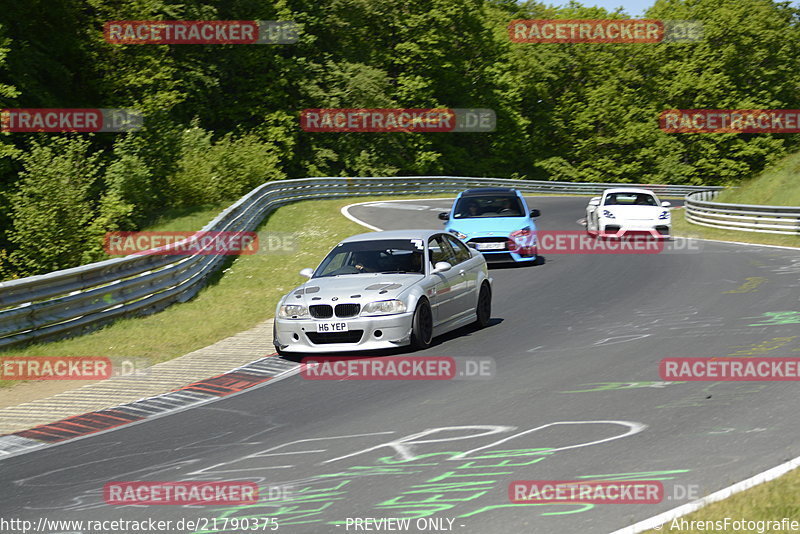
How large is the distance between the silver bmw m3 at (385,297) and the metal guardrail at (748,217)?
55.3 ft

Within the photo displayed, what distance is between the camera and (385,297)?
1169cm

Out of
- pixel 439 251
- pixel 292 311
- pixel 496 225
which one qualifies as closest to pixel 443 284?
pixel 439 251

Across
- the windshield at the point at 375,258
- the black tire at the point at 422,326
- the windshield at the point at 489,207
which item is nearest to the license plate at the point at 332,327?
the black tire at the point at 422,326

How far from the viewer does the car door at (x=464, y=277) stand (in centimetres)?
1309

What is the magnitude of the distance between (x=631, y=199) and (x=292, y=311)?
17.8 meters

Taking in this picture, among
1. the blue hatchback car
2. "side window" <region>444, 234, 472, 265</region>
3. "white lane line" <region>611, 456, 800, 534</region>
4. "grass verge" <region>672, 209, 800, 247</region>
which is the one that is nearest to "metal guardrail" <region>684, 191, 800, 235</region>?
"grass verge" <region>672, 209, 800, 247</region>

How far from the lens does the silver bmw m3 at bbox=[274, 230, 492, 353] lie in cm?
1160

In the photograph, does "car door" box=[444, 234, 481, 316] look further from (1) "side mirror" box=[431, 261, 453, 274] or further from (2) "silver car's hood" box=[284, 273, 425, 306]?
(2) "silver car's hood" box=[284, 273, 425, 306]

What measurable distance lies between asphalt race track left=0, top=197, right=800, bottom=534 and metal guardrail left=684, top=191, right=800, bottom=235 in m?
15.7

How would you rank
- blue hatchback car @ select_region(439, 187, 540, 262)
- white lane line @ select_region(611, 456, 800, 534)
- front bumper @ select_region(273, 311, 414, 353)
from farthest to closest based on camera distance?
1. blue hatchback car @ select_region(439, 187, 540, 262)
2. front bumper @ select_region(273, 311, 414, 353)
3. white lane line @ select_region(611, 456, 800, 534)

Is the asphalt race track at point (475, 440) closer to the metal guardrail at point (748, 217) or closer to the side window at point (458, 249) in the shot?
the side window at point (458, 249)

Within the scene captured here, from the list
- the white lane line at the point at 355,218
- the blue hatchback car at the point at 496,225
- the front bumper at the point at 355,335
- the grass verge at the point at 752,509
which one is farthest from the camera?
the white lane line at the point at 355,218

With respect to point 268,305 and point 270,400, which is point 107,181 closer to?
point 268,305

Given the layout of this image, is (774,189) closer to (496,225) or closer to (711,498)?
(496,225)
